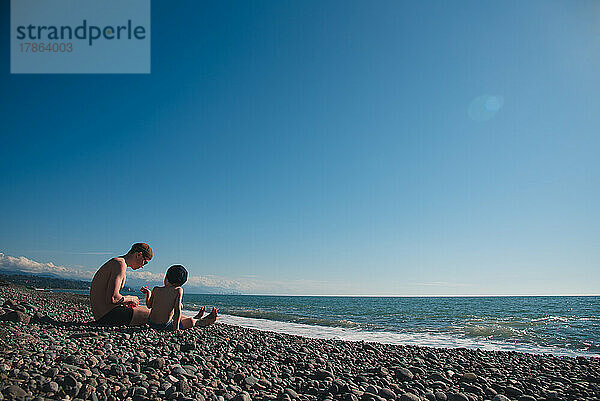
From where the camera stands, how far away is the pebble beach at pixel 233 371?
12.8 feet

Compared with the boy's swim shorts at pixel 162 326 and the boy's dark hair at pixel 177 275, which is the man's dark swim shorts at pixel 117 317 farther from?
the boy's dark hair at pixel 177 275

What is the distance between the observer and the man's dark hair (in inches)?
267

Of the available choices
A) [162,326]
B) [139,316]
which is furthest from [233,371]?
[139,316]

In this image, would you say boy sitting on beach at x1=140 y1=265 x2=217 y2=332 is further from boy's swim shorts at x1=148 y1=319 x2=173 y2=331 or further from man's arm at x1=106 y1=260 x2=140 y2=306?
man's arm at x1=106 y1=260 x2=140 y2=306

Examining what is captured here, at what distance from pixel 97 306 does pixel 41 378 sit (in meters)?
3.68

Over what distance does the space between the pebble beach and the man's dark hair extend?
1.57 m

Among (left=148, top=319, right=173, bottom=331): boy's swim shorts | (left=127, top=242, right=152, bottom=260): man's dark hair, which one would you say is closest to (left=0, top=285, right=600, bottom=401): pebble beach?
(left=148, top=319, right=173, bottom=331): boy's swim shorts

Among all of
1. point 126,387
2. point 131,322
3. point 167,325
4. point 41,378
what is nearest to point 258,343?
point 167,325

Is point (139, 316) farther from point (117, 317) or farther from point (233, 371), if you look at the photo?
point (233, 371)

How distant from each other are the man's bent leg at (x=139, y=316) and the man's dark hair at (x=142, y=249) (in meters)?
1.50

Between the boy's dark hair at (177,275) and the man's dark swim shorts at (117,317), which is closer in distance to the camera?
the man's dark swim shorts at (117,317)

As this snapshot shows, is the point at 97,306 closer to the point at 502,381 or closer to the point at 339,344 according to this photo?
the point at 339,344

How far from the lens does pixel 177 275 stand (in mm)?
7484

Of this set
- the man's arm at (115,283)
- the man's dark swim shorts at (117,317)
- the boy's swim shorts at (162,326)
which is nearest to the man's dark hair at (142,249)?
the man's arm at (115,283)
